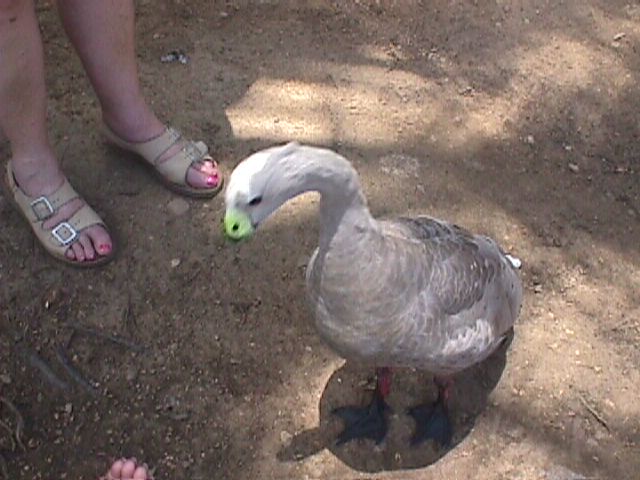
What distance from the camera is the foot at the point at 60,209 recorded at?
251 cm

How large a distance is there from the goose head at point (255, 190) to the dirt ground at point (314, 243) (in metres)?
0.85

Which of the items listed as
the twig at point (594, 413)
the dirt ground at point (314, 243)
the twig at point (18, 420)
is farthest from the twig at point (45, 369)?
the twig at point (594, 413)

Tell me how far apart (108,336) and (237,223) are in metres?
0.97

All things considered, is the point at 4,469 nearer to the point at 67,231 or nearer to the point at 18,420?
the point at 18,420

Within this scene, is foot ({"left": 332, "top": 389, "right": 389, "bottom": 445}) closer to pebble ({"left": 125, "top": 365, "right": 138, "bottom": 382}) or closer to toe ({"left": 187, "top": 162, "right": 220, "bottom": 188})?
pebble ({"left": 125, "top": 365, "right": 138, "bottom": 382})

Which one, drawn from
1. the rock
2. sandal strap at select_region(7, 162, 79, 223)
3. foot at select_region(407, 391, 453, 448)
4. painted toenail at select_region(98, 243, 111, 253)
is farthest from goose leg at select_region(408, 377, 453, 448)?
sandal strap at select_region(7, 162, 79, 223)

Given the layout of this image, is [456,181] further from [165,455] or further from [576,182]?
[165,455]

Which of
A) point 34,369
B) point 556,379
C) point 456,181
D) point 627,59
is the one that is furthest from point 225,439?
point 627,59

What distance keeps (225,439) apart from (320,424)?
0.24 meters

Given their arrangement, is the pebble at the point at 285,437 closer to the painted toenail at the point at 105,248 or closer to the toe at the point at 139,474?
the toe at the point at 139,474

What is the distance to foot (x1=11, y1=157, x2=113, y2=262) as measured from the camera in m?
2.51

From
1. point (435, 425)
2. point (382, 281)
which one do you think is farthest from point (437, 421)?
point (382, 281)

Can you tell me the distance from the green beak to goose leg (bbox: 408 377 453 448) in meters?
0.85

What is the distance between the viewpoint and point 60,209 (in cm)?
254
